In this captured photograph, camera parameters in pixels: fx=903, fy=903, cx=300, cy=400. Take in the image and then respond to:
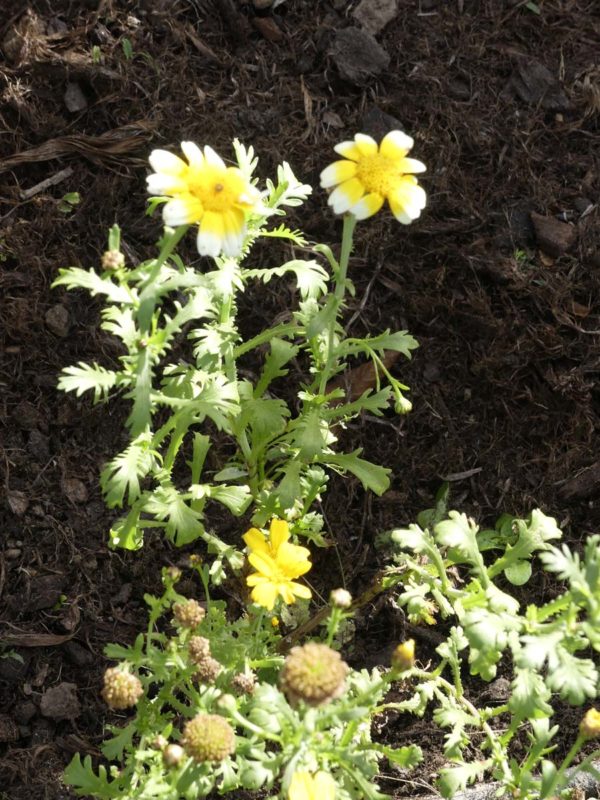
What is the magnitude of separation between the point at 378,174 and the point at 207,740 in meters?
1.43

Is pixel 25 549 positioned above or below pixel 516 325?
below

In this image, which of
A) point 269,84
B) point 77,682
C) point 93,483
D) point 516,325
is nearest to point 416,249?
point 516,325

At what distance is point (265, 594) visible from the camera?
2.53 m

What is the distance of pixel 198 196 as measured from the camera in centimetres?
217

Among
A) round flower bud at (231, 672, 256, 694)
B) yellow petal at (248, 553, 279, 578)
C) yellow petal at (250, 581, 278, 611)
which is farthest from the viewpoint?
yellow petal at (248, 553, 279, 578)

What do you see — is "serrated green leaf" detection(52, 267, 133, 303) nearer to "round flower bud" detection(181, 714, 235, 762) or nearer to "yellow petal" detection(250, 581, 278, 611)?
"yellow petal" detection(250, 581, 278, 611)

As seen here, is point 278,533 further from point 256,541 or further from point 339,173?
point 339,173

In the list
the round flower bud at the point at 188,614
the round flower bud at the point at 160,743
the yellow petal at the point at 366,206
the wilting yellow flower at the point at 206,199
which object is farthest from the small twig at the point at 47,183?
the round flower bud at the point at 160,743

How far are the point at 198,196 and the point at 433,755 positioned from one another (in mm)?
2028

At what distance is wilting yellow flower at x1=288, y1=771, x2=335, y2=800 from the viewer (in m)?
2.18

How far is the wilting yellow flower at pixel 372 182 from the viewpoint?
2.29m

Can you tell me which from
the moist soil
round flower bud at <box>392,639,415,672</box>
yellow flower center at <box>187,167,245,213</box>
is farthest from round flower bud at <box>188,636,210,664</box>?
yellow flower center at <box>187,167,245,213</box>

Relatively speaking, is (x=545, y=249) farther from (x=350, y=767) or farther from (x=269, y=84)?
(x=350, y=767)

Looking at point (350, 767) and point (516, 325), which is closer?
point (350, 767)
